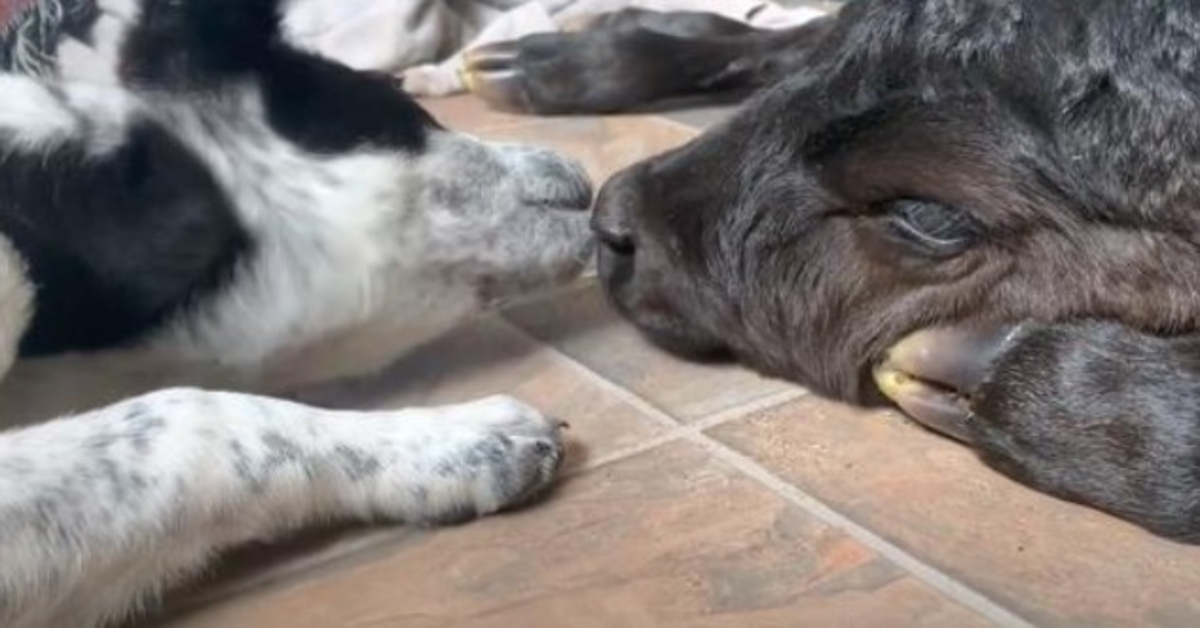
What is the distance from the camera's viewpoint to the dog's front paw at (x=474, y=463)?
143 centimetres

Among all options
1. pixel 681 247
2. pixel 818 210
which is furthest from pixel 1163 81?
pixel 681 247

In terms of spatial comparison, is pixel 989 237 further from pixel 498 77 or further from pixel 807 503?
pixel 498 77

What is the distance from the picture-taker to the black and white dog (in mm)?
1293

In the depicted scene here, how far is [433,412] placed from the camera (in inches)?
58.2

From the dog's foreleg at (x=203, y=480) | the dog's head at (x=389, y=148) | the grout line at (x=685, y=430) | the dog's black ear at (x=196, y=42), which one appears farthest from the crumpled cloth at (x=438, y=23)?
the dog's foreleg at (x=203, y=480)

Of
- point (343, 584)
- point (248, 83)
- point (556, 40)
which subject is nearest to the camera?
point (343, 584)

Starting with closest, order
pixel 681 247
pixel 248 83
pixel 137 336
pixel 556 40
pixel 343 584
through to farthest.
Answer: pixel 343 584 < pixel 137 336 < pixel 248 83 < pixel 681 247 < pixel 556 40

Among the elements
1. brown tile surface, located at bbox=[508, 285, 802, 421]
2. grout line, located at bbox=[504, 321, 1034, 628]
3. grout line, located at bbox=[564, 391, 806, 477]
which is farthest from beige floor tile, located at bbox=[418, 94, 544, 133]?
grout line, located at bbox=[564, 391, 806, 477]

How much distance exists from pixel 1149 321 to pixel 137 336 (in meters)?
0.82

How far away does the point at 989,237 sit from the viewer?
1.53 m

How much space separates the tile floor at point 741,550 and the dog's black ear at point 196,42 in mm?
420

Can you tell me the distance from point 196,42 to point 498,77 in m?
1.20

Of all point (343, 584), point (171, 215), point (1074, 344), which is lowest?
point (343, 584)

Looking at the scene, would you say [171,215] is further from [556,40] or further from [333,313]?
[556,40]
